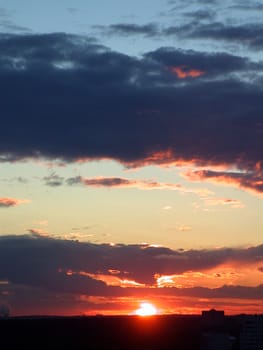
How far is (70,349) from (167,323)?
1312 inches

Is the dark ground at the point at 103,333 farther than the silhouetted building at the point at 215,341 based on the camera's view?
No

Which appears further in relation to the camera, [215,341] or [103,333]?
[215,341]

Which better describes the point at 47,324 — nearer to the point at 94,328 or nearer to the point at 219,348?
the point at 94,328

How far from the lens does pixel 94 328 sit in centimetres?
17262

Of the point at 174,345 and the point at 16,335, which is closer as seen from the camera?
the point at 16,335

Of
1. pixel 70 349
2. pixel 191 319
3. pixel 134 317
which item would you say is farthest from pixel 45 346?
pixel 191 319

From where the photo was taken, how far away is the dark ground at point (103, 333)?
164 metres

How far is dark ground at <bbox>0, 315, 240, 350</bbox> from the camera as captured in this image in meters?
164

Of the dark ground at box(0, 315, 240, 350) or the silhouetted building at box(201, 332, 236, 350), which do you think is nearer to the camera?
the dark ground at box(0, 315, 240, 350)

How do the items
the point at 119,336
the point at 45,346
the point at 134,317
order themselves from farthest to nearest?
the point at 134,317 < the point at 119,336 < the point at 45,346

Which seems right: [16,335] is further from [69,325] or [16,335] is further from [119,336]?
[119,336]

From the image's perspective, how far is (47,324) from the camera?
167 metres

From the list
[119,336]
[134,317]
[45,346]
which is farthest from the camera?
[134,317]

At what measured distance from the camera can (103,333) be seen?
570ft
